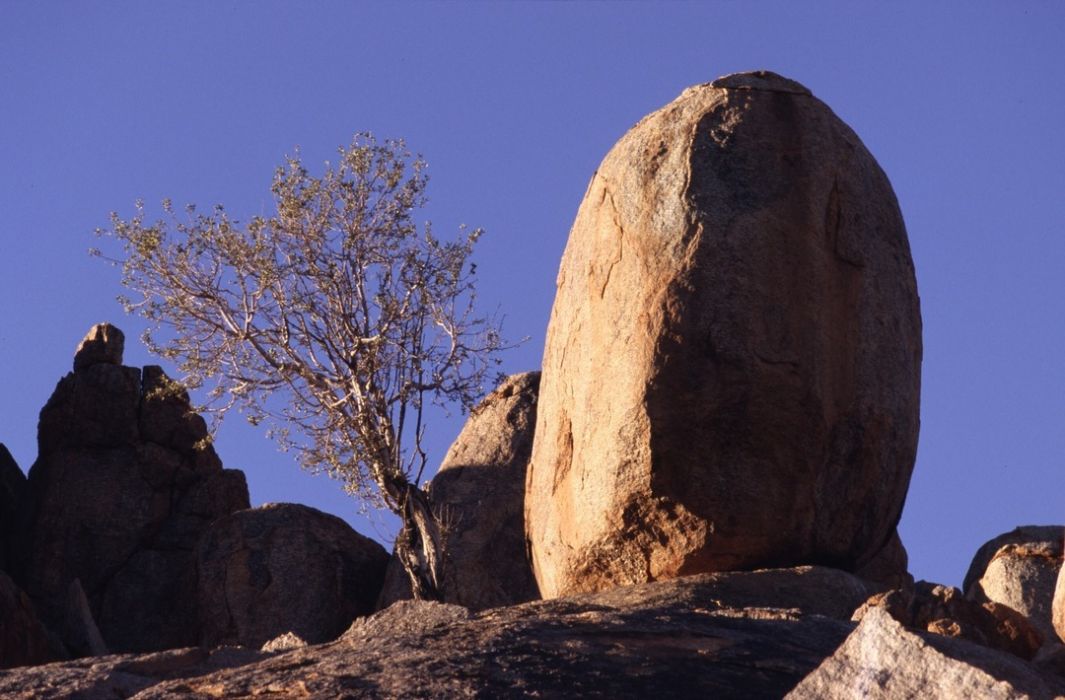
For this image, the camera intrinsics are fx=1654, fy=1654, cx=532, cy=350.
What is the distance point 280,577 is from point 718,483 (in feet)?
34.8

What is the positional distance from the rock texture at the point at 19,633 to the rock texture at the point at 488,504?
14.1 ft

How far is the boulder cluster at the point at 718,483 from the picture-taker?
7621 mm

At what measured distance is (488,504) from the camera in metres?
21.2

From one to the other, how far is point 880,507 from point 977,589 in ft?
12.4

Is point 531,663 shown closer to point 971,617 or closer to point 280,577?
point 971,617

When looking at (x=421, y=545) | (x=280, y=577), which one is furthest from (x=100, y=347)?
(x=421, y=545)

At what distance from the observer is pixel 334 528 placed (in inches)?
886

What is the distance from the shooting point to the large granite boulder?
23062 mm

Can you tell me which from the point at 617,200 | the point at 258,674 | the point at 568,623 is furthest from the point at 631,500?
the point at 258,674

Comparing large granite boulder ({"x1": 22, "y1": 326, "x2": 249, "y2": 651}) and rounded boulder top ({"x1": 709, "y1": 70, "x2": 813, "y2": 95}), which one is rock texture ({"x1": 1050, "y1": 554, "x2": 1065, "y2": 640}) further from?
large granite boulder ({"x1": 22, "y1": 326, "x2": 249, "y2": 651})

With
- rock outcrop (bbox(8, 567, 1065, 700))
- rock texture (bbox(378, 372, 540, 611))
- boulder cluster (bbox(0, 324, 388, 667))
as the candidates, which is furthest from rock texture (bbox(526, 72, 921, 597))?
boulder cluster (bbox(0, 324, 388, 667))

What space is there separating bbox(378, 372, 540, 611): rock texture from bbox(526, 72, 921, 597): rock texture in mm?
7254

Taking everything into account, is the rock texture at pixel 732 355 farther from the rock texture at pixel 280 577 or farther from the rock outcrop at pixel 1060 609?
the rock texture at pixel 280 577

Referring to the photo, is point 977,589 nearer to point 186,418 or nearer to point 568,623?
point 568,623
